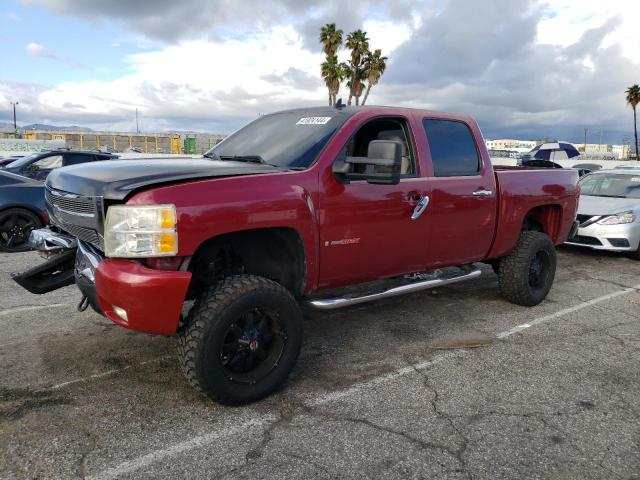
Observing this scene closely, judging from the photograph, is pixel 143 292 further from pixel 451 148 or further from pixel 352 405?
pixel 451 148

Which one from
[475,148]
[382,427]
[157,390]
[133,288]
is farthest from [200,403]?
[475,148]

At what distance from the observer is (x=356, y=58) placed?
39812mm

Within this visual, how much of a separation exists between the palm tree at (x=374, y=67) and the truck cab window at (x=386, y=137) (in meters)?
36.5

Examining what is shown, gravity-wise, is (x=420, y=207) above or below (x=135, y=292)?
above

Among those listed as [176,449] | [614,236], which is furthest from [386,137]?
[614,236]

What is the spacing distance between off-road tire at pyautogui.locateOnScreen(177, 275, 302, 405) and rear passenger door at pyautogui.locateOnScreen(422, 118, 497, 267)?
162 centimetres

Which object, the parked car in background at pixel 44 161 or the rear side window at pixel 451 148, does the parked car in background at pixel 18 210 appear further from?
the rear side window at pixel 451 148

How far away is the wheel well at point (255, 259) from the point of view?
3449mm

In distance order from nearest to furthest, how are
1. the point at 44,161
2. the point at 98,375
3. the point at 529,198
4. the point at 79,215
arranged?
the point at 79,215 → the point at 98,375 → the point at 529,198 → the point at 44,161

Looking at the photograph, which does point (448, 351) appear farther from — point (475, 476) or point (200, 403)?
point (200, 403)

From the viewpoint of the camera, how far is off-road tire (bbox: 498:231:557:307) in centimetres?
529

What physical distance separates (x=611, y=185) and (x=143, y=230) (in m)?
9.17

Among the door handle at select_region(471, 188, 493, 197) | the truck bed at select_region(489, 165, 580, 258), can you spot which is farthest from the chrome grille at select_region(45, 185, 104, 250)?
the truck bed at select_region(489, 165, 580, 258)

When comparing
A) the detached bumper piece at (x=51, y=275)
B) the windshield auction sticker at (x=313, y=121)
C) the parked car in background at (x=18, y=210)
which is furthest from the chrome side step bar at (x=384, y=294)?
the parked car in background at (x=18, y=210)
